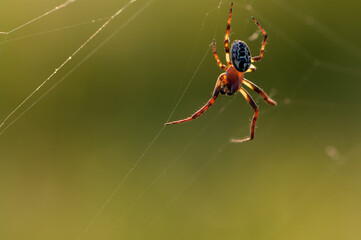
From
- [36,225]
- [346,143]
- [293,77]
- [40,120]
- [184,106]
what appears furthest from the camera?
[293,77]

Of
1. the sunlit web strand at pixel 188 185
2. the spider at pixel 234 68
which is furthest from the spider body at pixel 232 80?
the sunlit web strand at pixel 188 185

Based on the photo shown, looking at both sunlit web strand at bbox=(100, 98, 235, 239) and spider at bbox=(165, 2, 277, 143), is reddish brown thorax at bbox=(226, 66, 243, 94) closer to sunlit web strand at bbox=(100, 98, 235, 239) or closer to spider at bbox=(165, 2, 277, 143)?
spider at bbox=(165, 2, 277, 143)

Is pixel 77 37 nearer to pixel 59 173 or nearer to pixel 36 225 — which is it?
pixel 59 173

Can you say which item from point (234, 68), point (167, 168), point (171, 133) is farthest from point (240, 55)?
point (171, 133)

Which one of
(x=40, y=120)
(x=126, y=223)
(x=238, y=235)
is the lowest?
(x=238, y=235)

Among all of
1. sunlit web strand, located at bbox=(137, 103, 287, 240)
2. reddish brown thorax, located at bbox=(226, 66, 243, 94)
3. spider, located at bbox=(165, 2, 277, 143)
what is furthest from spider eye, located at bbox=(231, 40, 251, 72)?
sunlit web strand, located at bbox=(137, 103, 287, 240)

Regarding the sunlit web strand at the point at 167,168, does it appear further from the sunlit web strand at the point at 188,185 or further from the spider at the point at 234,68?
the spider at the point at 234,68

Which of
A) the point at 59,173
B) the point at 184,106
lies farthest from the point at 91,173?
the point at 184,106
